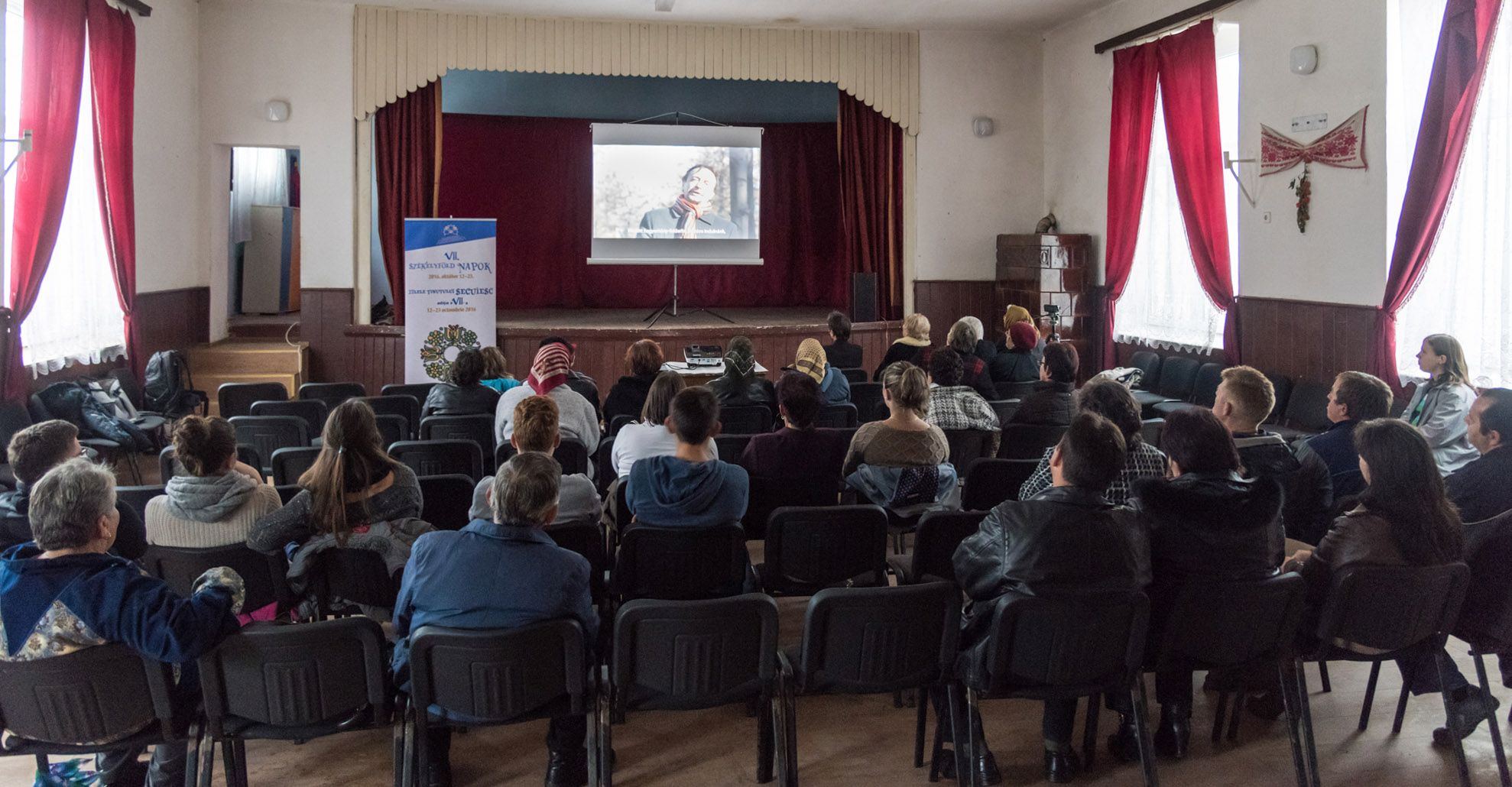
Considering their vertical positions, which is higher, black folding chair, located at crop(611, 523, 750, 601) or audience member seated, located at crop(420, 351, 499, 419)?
audience member seated, located at crop(420, 351, 499, 419)

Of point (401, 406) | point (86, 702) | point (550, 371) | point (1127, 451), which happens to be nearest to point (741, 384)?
point (550, 371)

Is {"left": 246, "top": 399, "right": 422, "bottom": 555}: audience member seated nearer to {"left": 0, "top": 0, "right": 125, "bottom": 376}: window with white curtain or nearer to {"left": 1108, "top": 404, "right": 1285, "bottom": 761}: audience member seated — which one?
{"left": 1108, "top": 404, "right": 1285, "bottom": 761}: audience member seated

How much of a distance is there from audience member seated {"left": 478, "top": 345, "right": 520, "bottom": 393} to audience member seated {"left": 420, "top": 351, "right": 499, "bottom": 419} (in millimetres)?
415

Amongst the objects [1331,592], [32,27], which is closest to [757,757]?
[1331,592]

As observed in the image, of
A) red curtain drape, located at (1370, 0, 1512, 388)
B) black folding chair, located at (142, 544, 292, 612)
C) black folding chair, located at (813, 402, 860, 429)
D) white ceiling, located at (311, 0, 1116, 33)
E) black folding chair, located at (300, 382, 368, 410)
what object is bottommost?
black folding chair, located at (142, 544, 292, 612)

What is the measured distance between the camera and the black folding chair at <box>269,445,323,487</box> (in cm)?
445

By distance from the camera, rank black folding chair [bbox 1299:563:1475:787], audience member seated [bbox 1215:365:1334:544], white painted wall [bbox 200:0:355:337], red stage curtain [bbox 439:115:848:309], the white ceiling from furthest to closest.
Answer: red stage curtain [bbox 439:115:848:309] → the white ceiling → white painted wall [bbox 200:0:355:337] → audience member seated [bbox 1215:365:1334:544] → black folding chair [bbox 1299:563:1475:787]

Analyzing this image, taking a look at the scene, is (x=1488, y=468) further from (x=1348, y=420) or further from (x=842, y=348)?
(x=842, y=348)

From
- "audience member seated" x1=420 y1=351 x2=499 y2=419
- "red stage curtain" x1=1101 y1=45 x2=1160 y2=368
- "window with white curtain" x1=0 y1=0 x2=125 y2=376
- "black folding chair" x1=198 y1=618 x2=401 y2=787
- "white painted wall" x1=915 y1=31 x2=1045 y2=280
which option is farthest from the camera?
"white painted wall" x1=915 y1=31 x2=1045 y2=280

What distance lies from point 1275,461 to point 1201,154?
551 centimetres

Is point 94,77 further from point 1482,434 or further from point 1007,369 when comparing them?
point 1482,434

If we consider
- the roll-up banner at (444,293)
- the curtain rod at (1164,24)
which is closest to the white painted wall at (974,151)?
Result: the curtain rod at (1164,24)

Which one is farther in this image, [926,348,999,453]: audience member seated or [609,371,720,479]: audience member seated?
[926,348,999,453]: audience member seated

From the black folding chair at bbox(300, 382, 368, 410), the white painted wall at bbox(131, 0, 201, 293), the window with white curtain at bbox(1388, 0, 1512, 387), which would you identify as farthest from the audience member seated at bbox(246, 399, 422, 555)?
the white painted wall at bbox(131, 0, 201, 293)
